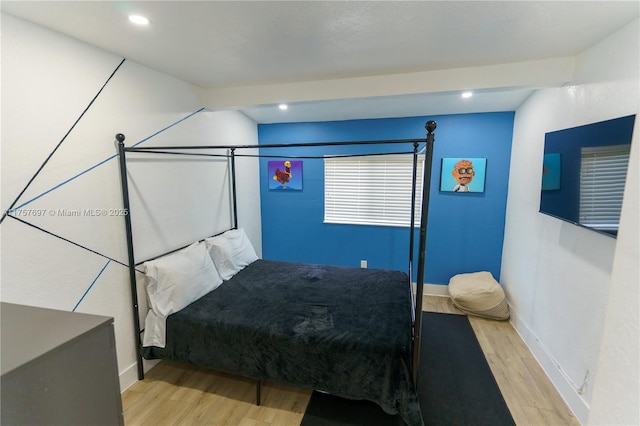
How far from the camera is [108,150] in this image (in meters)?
2.03

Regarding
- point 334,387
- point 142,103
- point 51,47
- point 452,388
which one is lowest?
point 452,388

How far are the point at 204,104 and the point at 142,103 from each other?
0.77m

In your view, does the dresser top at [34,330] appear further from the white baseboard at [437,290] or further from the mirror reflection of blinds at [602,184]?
the white baseboard at [437,290]

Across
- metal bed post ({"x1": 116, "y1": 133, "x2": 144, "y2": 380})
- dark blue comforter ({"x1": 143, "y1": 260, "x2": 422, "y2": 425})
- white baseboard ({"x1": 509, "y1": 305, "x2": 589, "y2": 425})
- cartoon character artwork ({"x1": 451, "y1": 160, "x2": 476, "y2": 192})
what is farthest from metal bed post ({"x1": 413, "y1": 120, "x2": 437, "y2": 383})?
cartoon character artwork ({"x1": 451, "y1": 160, "x2": 476, "y2": 192})

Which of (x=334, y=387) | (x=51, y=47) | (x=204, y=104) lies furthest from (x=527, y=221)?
(x=51, y=47)

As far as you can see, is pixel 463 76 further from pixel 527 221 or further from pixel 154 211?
pixel 154 211

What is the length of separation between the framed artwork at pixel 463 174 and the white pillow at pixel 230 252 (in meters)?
2.59

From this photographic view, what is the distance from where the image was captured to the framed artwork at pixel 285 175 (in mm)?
4086

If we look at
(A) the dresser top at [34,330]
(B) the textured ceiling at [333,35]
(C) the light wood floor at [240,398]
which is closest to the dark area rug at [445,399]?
(C) the light wood floor at [240,398]

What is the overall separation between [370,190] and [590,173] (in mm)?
2370

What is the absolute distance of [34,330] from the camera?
836mm

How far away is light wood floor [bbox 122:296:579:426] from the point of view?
193 centimetres

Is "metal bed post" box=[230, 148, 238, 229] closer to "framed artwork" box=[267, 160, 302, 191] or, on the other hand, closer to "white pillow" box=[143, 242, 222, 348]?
"framed artwork" box=[267, 160, 302, 191]

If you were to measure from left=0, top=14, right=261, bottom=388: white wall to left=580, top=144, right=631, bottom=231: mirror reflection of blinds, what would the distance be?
3.20 meters
